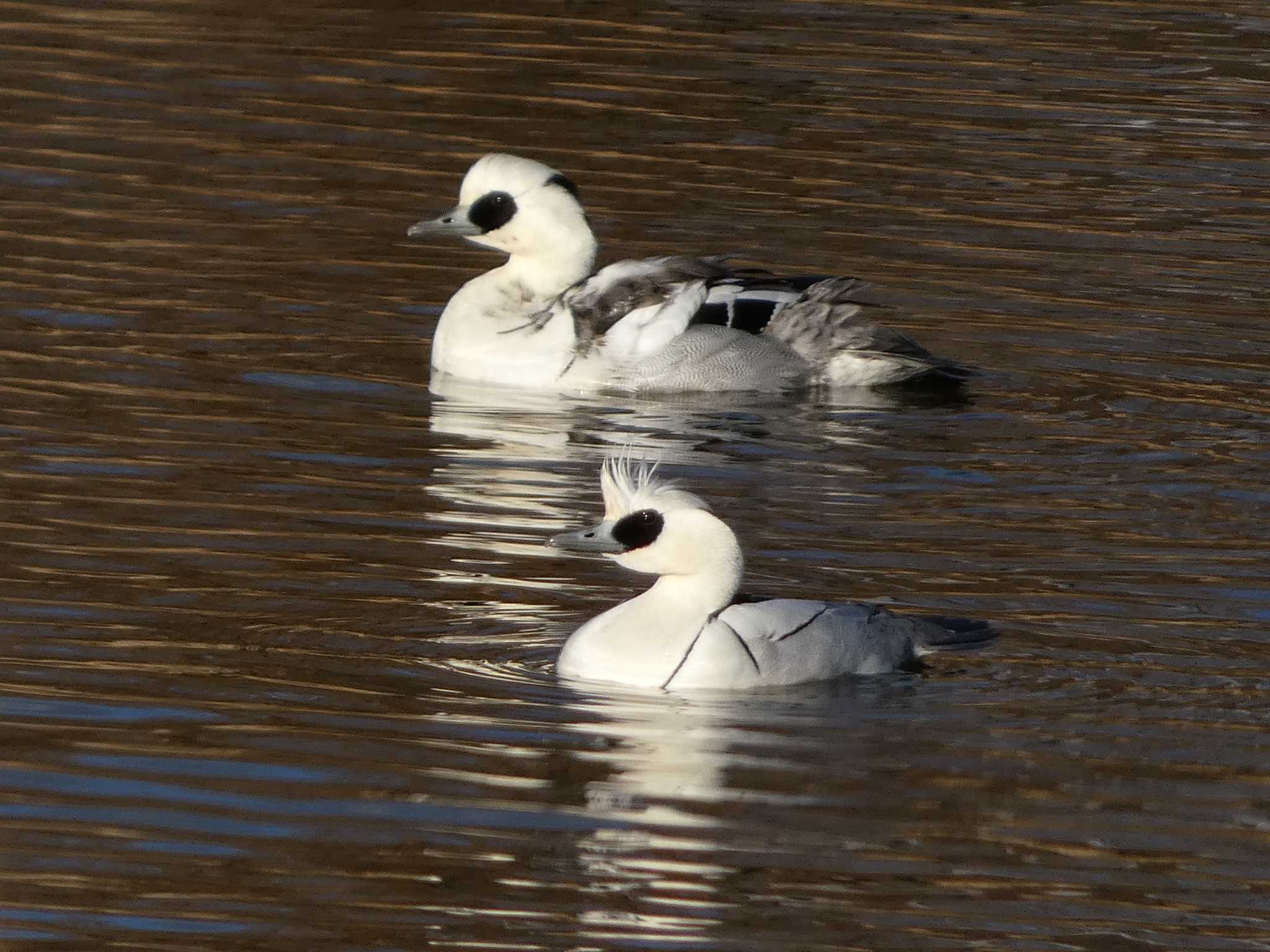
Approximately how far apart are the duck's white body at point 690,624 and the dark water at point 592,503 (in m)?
0.12

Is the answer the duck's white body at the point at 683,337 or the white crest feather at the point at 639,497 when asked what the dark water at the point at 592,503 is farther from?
the white crest feather at the point at 639,497

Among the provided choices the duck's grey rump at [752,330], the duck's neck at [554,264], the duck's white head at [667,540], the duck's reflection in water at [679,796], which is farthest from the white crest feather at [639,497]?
the duck's neck at [554,264]

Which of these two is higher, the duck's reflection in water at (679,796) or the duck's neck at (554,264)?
the duck's neck at (554,264)

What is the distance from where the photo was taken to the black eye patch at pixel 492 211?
13.9 metres

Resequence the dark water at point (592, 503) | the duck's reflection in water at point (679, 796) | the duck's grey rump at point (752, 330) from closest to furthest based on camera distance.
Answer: the duck's reflection in water at point (679, 796) → the dark water at point (592, 503) → the duck's grey rump at point (752, 330)

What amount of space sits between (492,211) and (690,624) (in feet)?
19.5

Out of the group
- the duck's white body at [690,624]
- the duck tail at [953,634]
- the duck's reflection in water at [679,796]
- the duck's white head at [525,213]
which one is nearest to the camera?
the duck's reflection in water at [679,796]

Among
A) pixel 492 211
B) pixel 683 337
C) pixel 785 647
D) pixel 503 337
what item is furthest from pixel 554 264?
pixel 785 647

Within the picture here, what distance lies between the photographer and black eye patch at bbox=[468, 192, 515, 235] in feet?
45.6

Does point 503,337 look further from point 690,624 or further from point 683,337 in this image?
point 690,624

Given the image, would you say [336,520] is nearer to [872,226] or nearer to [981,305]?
[981,305]

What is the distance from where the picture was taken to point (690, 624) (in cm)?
830

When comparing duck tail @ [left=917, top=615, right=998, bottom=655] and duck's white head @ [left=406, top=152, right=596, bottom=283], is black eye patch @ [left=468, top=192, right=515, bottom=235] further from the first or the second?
duck tail @ [left=917, top=615, right=998, bottom=655]

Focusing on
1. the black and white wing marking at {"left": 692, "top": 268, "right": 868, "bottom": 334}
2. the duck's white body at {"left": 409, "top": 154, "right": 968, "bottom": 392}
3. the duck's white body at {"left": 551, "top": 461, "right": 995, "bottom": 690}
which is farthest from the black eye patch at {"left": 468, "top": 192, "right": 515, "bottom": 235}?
the duck's white body at {"left": 551, "top": 461, "right": 995, "bottom": 690}
